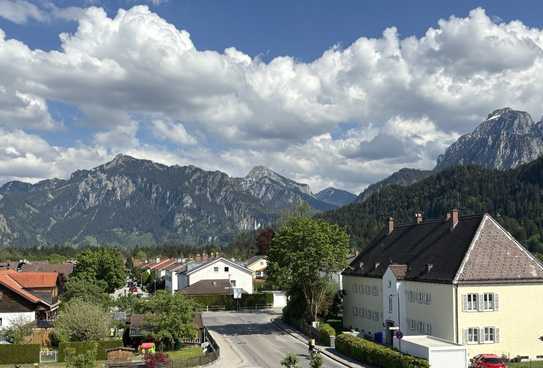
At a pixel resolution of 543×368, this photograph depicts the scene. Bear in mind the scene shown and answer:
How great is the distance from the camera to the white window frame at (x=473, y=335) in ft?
158

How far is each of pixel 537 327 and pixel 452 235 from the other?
395 inches

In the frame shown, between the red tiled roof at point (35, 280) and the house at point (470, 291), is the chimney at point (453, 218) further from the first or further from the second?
the red tiled roof at point (35, 280)

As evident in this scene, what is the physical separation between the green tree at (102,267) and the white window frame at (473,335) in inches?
2388

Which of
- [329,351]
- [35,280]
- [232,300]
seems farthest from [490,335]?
[35,280]

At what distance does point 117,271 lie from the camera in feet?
319

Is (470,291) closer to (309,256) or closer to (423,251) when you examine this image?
(423,251)

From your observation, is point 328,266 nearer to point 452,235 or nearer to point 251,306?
point 452,235

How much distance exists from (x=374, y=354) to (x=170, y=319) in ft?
62.5

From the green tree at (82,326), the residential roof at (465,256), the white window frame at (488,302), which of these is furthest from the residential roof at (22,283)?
the white window frame at (488,302)

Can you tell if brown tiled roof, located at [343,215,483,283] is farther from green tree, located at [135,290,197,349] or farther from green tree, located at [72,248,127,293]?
green tree, located at [72,248,127,293]

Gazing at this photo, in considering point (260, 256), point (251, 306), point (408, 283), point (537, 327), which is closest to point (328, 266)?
point (408, 283)

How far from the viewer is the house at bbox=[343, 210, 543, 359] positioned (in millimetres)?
48375

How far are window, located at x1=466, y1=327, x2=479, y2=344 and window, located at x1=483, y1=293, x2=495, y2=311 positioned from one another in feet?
5.88

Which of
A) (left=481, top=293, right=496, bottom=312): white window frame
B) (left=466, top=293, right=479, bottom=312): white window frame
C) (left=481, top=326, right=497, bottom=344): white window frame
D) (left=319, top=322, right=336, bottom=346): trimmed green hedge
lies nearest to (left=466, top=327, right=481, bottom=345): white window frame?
(left=481, top=326, right=497, bottom=344): white window frame
